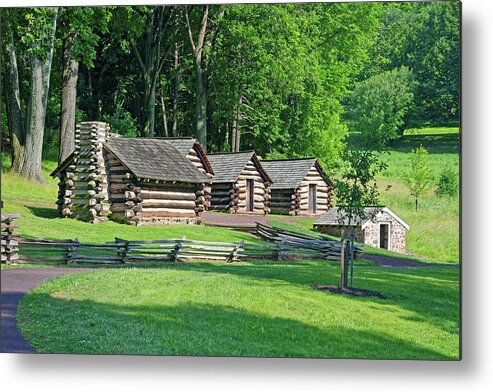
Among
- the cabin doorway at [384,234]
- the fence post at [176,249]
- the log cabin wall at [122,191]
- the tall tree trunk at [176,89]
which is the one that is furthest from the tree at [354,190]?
the log cabin wall at [122,191]

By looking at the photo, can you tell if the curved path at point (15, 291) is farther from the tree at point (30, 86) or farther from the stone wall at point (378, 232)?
the stone wall at point (378, 232)

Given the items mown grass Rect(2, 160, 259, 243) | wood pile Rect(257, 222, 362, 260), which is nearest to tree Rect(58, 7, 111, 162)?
mown grass Rect(2, 160, 259, 243)

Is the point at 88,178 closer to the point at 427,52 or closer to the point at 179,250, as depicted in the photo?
the point at 179,250

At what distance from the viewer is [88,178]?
1369 centimetres

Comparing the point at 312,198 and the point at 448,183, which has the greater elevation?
the point at 448,183

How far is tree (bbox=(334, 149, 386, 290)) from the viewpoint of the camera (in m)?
13.1

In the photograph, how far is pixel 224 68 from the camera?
14.0 meters

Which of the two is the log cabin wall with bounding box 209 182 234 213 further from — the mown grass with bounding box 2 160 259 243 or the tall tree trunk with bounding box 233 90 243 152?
the mown grass with bounding box 2 160 259 243

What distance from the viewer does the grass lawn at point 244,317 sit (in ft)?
40.1

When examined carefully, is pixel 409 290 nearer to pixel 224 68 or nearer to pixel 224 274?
pixel 224 274

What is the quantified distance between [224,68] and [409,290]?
414 centimetres

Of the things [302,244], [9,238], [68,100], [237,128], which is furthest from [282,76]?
[9,238]

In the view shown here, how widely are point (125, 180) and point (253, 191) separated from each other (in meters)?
1.91

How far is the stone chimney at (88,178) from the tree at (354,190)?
329cm
